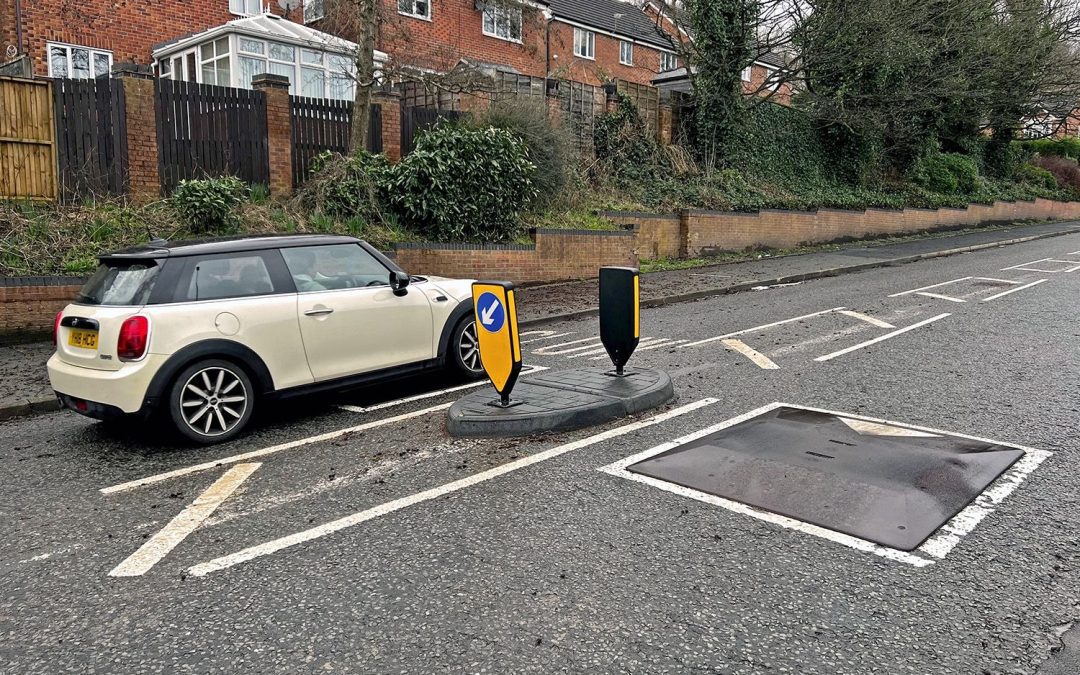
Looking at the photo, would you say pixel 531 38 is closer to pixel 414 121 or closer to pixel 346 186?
pixel 414 121

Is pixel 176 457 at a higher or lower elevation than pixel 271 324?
lower

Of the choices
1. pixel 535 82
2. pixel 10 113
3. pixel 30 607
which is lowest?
pixel 30 607

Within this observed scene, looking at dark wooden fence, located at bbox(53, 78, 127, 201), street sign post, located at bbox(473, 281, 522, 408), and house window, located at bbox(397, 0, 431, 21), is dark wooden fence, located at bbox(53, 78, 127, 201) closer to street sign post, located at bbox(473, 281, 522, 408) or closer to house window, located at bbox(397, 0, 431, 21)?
street sign post, located at bbox(473, 281, 522, 408)

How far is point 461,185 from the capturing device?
1405 centimetres

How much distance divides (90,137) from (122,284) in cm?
745

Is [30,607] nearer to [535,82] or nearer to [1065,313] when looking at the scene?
[1065,313]

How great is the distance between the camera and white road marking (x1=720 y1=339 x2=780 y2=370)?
822 cm

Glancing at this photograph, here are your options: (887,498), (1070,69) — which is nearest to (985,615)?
(887,498)

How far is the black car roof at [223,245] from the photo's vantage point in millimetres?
6016

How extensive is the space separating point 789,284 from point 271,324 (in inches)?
458

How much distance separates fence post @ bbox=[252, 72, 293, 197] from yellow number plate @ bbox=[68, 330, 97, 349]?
8138 mm

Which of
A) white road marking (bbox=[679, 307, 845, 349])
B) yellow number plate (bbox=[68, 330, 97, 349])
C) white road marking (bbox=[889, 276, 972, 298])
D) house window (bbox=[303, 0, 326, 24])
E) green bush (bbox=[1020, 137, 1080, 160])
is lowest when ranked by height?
white road marking (bbox=[679, 307, 845, 349])

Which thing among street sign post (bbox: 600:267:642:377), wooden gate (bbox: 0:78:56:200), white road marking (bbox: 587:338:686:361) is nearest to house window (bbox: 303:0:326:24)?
wooden gate (bbox: 0:78:56:200)

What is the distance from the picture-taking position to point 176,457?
5578 millimetres
